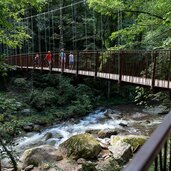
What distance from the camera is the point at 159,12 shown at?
27.0ft

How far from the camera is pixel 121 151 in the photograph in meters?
8.15

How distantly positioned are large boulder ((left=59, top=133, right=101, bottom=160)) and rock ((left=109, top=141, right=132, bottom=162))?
1.68 ft

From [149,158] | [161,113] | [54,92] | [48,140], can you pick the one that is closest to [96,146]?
[48,140]

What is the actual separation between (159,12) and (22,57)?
11.3 m

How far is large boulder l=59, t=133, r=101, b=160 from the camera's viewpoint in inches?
328

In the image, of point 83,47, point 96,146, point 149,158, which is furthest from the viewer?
point 83,47

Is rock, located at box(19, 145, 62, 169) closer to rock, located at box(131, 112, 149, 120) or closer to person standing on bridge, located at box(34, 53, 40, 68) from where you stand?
rock, located at box(131, 112, 149, 120)

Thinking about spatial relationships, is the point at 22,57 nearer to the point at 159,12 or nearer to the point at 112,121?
the point at 112,121

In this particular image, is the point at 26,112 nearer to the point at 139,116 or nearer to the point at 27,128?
the point at 27,128

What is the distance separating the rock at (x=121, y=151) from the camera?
786 cm

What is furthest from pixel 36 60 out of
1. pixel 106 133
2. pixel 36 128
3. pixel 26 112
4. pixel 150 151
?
pixel 150 151

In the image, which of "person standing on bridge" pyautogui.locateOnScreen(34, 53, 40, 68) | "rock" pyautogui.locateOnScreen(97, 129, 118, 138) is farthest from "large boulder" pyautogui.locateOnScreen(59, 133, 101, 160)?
"person standing on bridge" pyautogui.locateOnScreen(34, 53, 40, 68)

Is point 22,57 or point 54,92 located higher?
point 22,57

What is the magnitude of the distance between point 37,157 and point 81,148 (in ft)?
3.84
